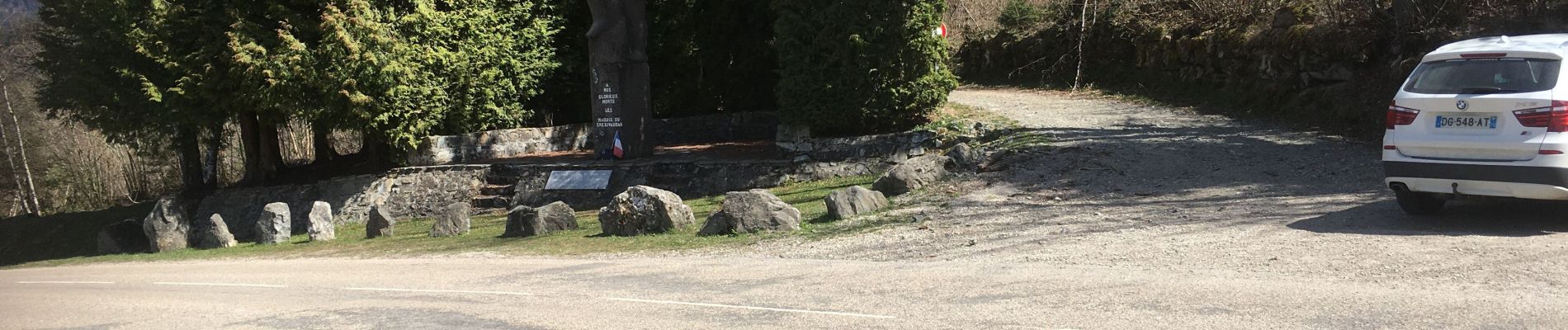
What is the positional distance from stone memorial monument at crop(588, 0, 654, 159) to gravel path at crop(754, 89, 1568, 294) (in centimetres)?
712

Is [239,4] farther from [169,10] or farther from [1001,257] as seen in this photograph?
[1001,257]

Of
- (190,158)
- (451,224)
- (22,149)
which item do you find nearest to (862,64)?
(451,224)

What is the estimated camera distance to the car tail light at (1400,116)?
9.45m

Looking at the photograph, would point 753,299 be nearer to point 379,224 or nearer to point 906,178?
point 906,178

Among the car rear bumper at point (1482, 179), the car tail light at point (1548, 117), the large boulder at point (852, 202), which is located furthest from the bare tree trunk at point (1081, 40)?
the car tail light at point (1548, 117)

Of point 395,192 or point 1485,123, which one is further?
point 395,192

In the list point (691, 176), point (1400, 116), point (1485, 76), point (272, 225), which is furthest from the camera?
point (691, 176)

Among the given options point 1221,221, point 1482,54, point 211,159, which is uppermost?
point 1482,54

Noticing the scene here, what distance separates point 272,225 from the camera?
17.0 meters

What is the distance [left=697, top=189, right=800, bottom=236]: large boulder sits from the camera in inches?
498

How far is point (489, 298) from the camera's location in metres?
9.07

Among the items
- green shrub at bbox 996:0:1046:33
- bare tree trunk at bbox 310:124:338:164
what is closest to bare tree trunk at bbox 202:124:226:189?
bare tree trunk at bbox 310:124:338:164

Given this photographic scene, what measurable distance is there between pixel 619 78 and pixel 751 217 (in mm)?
7641

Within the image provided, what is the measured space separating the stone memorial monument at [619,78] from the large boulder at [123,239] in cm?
810
